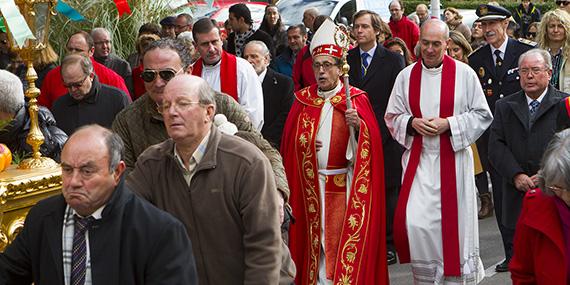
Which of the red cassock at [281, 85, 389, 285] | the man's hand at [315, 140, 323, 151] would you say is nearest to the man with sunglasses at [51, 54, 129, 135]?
the red cassock at [281, 85, 389, 285]

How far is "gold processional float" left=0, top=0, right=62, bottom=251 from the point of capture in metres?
6.00

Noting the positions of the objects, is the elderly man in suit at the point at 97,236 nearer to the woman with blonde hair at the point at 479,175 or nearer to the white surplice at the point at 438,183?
the white surplice at the point at 438,183

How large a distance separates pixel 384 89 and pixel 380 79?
3.7 inches

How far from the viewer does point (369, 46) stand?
10.3 meters

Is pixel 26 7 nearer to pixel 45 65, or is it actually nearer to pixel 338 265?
pixel 338 265

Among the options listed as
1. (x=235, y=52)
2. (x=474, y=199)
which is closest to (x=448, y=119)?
(x=474, y=199)

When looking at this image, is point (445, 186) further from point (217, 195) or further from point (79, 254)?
point (79, 254)

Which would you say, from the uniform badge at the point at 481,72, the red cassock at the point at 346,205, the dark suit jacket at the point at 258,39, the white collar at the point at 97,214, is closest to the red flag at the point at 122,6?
the dark suit jacket at the point at 258,39

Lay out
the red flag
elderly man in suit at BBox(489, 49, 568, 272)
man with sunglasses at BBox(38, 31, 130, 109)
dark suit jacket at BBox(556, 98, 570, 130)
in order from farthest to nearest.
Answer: the red flag < man with sunglasses at BBox(38, 31, 130, 109) < elderly man in suit at BBox(489, 49, 568, 272) < dark suit jacket at BBox(556, 98, 570, 130)

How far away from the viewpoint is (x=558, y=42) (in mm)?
10680

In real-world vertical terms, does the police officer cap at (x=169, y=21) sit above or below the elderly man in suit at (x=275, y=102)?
above

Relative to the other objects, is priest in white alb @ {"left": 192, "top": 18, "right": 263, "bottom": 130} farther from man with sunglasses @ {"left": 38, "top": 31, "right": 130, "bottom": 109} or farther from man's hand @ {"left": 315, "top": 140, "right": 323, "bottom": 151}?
man with sunglasses @ {"left": 38, "top": 31, "right": 130, "bottom": 109}

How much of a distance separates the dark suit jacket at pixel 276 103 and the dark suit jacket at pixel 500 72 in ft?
6.41

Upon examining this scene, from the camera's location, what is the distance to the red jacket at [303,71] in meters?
11.2
